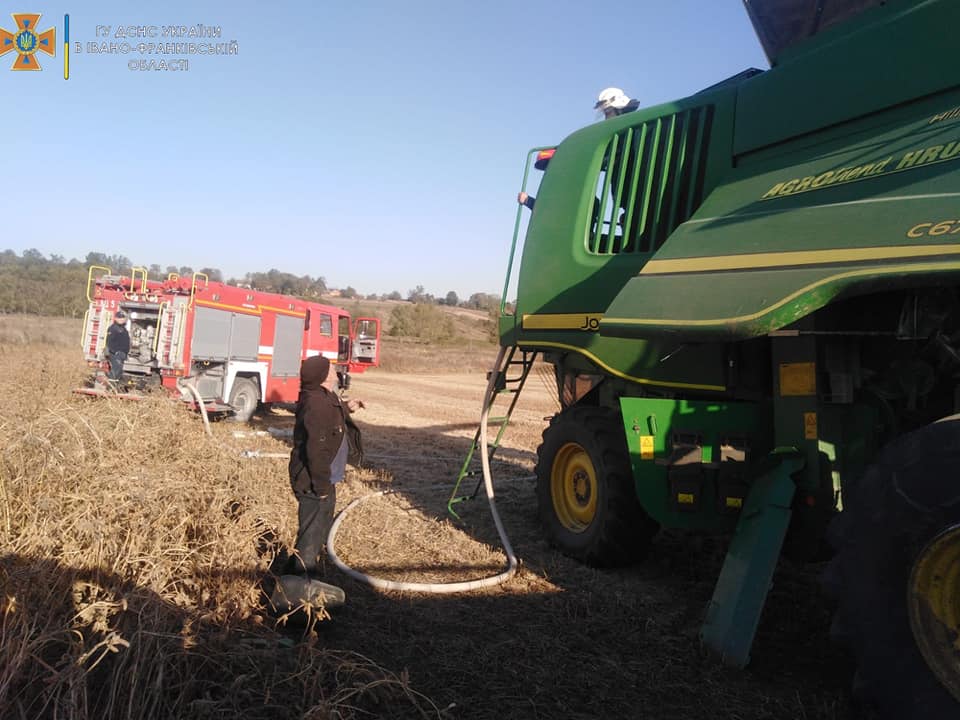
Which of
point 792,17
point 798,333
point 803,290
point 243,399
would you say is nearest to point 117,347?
point 243,399

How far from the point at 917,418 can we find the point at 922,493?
44.8 inches

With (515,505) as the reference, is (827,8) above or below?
above

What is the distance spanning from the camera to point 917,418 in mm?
3480

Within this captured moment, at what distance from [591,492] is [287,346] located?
35.9 ft

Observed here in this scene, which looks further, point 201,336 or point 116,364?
point 201,336

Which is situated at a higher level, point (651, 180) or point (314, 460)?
point (651, 180)

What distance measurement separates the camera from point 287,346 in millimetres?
14727

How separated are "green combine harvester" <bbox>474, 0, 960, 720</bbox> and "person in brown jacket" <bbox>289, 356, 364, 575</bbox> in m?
1.87

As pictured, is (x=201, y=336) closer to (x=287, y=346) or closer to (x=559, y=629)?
(x=287, y=346)

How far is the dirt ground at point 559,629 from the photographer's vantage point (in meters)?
3.08

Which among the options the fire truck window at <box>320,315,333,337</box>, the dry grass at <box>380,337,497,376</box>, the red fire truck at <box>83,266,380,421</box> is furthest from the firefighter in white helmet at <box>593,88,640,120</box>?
the dry grass at <box>380,337,497,376</box>

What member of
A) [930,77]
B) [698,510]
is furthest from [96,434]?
[930,77]

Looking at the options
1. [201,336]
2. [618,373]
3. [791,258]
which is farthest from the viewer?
[201,336]

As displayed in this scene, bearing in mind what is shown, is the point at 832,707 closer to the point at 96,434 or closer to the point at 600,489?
the point at 600,489
